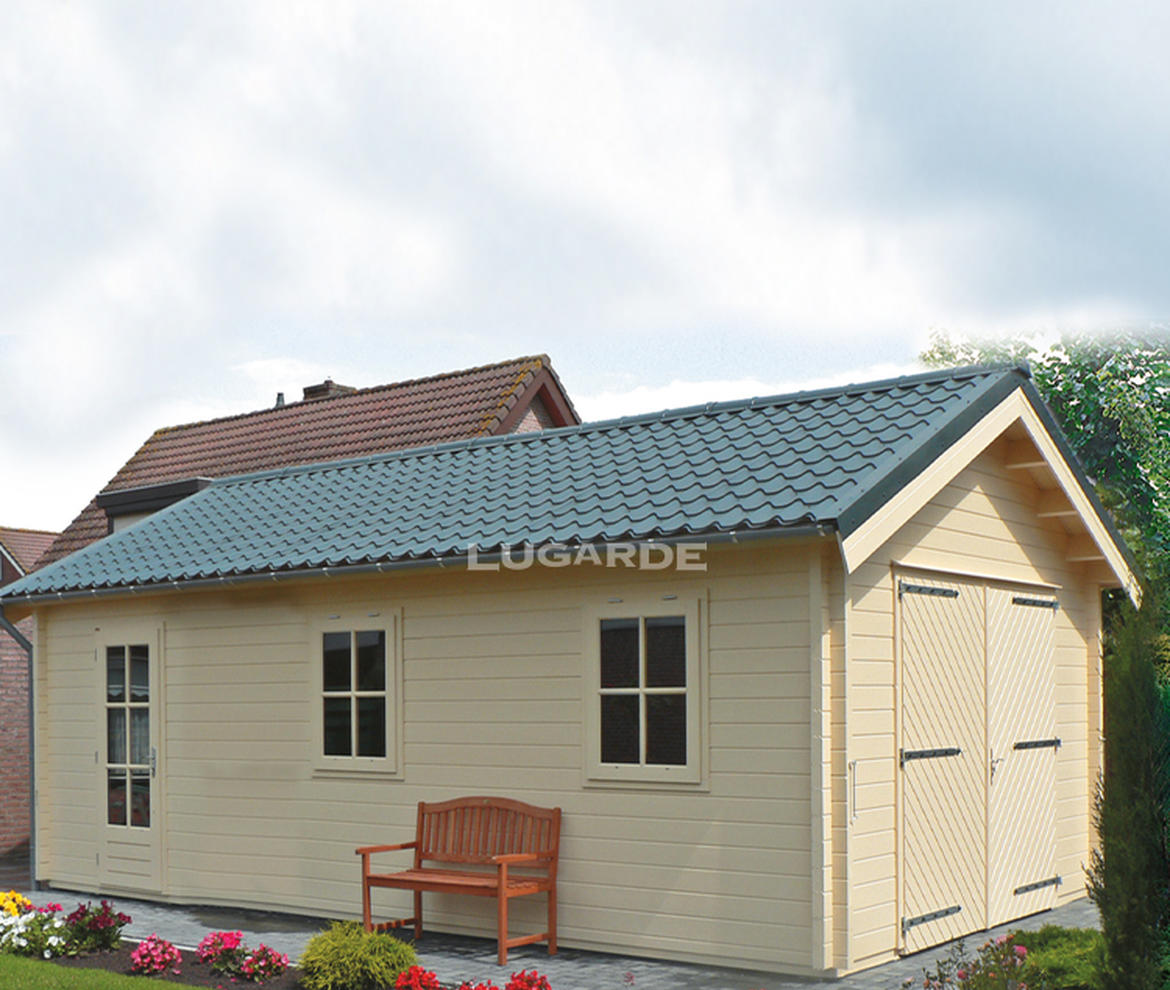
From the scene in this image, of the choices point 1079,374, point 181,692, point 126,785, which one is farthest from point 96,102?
point 1079,374

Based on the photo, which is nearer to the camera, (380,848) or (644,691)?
(644,691)

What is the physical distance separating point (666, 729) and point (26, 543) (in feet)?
67.6

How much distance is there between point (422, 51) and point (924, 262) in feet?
7.23

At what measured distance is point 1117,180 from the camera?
2.35m

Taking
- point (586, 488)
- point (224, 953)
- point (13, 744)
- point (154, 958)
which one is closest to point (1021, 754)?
point (586, 488)

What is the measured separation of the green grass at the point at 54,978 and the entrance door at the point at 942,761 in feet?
16.5

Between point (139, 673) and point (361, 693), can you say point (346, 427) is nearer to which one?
point (139, 673)

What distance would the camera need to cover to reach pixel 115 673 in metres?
12.6

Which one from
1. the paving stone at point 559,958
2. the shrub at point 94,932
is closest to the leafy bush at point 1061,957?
the paving stone at point 559,958

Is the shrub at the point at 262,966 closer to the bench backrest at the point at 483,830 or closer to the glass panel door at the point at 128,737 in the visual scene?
the bench backrest at the point at 483,830

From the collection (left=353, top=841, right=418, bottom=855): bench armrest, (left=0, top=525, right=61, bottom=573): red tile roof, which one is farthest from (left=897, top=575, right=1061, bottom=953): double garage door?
(left=0, top=525, right=61, bottom=573): red tile roof

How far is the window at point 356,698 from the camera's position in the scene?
10578 millimetres

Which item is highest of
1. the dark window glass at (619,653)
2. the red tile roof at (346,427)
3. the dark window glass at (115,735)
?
the red tile roof at (346,427)

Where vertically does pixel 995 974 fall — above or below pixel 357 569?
below
